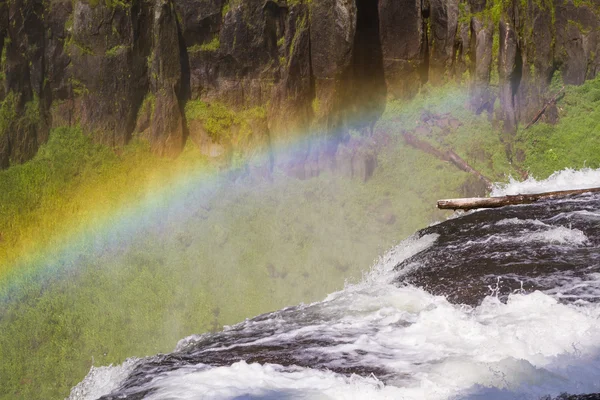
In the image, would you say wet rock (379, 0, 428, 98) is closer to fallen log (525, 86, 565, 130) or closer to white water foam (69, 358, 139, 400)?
fallen log (525, 86, 565, 130)

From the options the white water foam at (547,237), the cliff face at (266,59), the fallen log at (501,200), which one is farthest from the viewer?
the cliff face at (266,59)

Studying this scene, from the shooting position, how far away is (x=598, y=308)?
7.32 metres

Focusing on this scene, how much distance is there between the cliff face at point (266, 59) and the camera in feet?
56.9

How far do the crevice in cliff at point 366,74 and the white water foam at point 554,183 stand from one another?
4.56 meters

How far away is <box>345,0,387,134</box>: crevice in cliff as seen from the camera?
19.0 meters

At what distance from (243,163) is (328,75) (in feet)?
12.1

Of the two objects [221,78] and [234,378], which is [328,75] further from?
[234,378]

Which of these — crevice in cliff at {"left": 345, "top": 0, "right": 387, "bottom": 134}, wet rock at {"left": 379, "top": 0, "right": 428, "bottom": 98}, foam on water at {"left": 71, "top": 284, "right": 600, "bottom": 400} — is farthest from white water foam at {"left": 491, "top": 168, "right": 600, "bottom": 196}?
foam on water at {"left": 71, "top": 284, "right": 600, "bottom": 400}

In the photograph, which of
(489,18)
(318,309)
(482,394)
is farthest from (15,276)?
(489,18)

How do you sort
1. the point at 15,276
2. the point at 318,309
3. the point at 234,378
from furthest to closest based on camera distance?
the point at 15,276 → the point at 318,309 → the point at 234,378

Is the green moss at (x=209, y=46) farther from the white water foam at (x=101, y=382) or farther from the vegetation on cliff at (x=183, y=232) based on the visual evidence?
the white water foam at (x=101, y=382)

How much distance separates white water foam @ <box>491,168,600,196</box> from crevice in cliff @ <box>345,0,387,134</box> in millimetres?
4560

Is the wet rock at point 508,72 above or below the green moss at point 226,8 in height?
below

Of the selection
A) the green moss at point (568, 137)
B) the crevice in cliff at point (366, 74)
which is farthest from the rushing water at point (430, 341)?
the crevice in cliff at point (366, 74)
